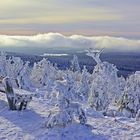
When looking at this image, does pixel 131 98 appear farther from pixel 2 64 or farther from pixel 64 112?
pixel 2 64

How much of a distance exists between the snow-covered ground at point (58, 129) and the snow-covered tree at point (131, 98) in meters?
15.9

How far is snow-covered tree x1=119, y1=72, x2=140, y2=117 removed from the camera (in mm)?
38188

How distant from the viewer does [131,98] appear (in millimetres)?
40000

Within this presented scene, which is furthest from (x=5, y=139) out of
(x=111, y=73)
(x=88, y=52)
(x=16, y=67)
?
(x=16, y=67)

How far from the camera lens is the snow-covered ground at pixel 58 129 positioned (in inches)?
744

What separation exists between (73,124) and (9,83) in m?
5.07

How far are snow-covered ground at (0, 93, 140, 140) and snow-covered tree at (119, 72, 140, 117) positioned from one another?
52.3ft

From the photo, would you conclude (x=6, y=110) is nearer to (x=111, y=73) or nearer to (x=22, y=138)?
(x=22, y=138)

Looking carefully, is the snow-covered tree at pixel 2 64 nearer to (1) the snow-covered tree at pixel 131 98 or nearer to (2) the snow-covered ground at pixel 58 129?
(1) the snow-covered tree at pixel 131 98

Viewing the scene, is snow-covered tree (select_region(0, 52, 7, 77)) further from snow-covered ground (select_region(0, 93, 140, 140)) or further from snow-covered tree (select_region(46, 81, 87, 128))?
snow-covered tree (select_region(46, 81, 87, 128))

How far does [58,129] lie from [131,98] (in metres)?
21.8

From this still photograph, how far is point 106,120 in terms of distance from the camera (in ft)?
71.2

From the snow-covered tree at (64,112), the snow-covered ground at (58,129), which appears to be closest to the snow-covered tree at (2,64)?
the snow-covered ground at (58,129)

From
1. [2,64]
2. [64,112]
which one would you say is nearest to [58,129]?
[64,112]
